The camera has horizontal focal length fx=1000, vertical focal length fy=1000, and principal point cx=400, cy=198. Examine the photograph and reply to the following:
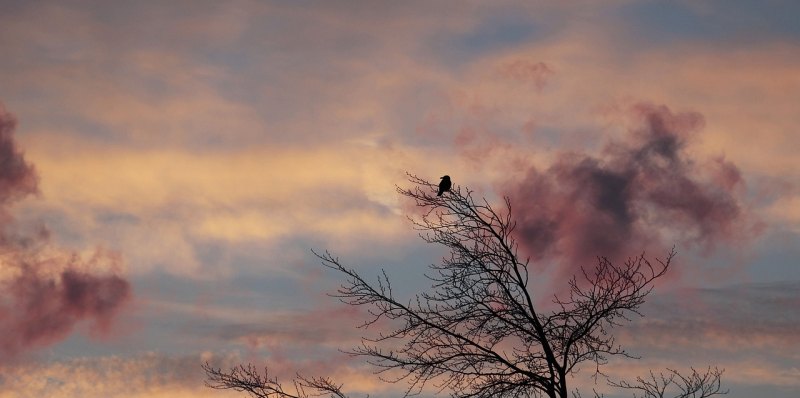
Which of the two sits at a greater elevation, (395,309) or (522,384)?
(395,309)

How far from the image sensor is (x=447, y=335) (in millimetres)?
15867

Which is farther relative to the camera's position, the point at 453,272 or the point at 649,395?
the point at 649,395

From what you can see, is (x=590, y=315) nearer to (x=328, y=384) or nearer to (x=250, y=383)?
(x=328, y=384)

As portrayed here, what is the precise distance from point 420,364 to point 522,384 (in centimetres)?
163

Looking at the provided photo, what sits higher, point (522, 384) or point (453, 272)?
point (453, 272)

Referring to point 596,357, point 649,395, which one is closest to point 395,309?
point 596,357

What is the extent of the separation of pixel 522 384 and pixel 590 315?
1608 millimetres

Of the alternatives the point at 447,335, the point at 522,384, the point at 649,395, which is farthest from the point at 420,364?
the point at 649,395

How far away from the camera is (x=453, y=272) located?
52.1ft

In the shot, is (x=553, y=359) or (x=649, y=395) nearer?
(x=553, y=359)

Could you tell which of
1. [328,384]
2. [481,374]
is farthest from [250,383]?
[481,374]

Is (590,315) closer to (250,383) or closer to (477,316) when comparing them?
(477,316)

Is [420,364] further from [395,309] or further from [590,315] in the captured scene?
[590,315]

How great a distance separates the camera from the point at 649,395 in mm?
17000
